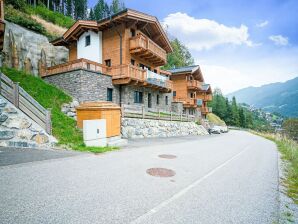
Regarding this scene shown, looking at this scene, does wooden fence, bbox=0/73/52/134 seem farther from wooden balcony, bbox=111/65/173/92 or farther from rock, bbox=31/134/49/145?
wooden balcony, bbox=111/65/173/92

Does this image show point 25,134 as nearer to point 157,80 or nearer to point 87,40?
point 157,80

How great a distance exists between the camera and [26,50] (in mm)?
24922

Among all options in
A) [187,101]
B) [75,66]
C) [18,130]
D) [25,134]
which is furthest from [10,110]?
[187,101]

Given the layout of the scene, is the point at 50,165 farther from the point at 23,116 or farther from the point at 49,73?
the point at 49,73

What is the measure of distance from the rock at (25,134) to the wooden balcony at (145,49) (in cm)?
1499

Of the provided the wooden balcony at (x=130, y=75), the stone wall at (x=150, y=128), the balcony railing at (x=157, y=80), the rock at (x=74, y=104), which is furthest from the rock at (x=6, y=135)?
the balcony railing at (x=157, y=80)

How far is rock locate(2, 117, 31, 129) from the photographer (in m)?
8.66

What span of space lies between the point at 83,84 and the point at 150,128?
23.1 ft

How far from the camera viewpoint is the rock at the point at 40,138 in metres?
8.88

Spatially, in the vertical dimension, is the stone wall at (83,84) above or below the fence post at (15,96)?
above

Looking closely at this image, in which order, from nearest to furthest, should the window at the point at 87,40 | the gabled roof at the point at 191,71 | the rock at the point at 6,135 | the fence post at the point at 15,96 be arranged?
1. the rock at the point at 6,135
2. the fence post at the point at 15,96
3. the window at the point at 87,40
4. the gabled roof at the point at 191,71

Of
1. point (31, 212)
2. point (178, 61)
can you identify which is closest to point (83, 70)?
point (31, 212)

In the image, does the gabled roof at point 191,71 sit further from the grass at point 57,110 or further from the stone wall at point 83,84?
the grass at point 57,110

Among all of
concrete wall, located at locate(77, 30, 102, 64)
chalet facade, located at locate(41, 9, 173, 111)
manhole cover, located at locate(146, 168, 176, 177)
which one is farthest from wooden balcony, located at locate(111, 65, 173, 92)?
manhole cover, located at locate(146, 168, 176, 177)
